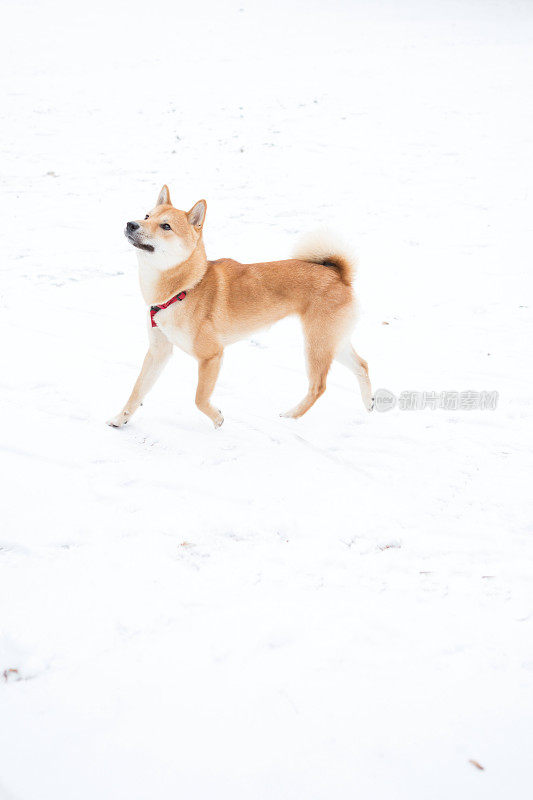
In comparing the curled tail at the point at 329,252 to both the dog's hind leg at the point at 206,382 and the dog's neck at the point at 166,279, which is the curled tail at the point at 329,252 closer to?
the dog's neck at the point at 166,279

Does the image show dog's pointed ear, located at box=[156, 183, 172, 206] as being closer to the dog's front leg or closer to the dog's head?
the dog's head

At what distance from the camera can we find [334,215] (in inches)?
310

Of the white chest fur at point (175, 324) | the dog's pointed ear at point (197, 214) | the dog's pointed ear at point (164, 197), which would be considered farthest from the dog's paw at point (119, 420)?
the dog's pointed ear at point (164, 197)

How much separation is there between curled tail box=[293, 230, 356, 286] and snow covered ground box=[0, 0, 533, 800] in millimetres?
1011

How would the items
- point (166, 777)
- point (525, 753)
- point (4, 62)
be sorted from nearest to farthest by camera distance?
1. point (166, 777)
2. point (525, 753)
3. point (4, 62)

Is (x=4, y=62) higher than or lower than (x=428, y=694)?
higher

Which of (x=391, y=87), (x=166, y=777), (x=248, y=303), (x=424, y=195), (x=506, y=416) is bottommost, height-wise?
(x=166, y=777)

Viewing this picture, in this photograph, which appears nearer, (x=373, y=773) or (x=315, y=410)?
(x=373, y=773)

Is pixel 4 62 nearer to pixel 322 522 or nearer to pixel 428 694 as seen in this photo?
pixel 322 522

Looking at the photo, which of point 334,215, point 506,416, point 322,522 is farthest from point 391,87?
point 322,522

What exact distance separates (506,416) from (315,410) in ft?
4.67

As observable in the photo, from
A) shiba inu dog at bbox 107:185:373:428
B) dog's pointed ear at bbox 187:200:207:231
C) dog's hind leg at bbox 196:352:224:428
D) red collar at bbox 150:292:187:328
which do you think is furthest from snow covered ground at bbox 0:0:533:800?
dog's pointed ear at bbox 187:200:207:231

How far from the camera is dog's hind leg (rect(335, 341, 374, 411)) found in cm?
398
